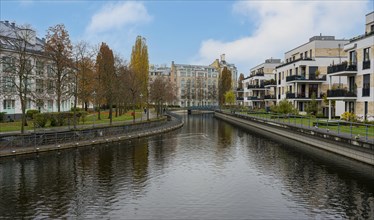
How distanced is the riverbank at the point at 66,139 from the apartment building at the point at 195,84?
107206 millimetres

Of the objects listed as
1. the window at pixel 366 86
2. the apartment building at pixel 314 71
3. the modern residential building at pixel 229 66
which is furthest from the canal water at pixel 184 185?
the modern residential building at pixel 229 66

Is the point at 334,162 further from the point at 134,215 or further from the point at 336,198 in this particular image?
the point at 134,215

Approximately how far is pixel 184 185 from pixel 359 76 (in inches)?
1170

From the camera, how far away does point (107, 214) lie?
13297mm

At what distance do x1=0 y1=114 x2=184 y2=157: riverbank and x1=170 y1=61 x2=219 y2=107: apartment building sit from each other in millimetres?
107206

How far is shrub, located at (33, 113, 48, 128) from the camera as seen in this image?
35412 millimetres

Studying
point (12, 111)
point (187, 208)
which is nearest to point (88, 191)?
point (187, 208)

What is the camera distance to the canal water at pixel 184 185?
45.2ft

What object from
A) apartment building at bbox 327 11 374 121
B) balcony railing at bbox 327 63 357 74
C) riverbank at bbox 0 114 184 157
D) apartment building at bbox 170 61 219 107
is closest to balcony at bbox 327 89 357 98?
apartment building at bbox 327 11 374 121

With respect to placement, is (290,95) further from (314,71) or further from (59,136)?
(59,136)

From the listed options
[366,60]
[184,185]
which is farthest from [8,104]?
[366,60]

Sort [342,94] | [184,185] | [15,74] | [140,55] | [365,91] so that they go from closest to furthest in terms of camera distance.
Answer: [184,185], [15,74], [365,91], [342,94], [140,55]

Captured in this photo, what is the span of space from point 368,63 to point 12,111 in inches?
1914

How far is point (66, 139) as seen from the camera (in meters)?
29.7
